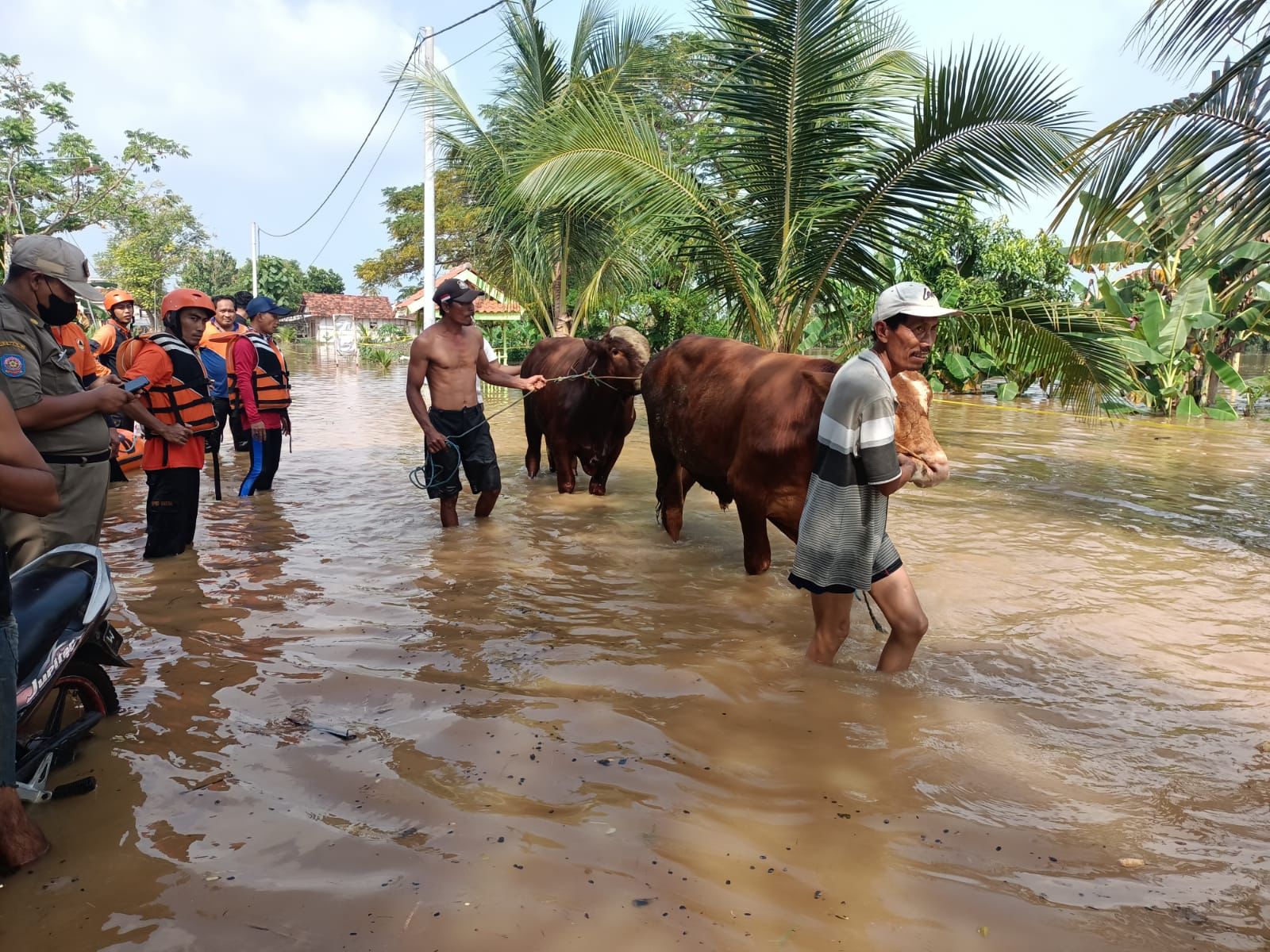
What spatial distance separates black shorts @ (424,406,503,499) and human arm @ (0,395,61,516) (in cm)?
436

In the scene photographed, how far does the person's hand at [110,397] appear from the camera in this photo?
3.82 meters

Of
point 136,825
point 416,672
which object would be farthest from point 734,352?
point 136,825

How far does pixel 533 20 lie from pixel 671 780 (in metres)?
16.2

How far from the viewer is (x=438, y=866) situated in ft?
8.91

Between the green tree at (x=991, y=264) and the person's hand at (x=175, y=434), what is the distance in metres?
17.0

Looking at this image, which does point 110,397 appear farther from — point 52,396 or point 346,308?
point 346,308

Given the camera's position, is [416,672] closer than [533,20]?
Yes

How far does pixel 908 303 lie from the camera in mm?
3688

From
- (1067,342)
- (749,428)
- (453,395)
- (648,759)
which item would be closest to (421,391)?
(453,395)

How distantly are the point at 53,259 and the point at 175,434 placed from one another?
1738 mm

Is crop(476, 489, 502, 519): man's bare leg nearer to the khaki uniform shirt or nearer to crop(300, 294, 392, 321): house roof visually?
the khaki uniform shirt

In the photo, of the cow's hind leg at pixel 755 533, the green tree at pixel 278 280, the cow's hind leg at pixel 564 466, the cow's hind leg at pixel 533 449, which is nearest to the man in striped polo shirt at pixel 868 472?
the cow's hind leg at pixel 755 533

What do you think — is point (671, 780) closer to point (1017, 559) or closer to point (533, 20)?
point (1017, 559)

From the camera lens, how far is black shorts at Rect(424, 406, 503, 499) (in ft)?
23.1
